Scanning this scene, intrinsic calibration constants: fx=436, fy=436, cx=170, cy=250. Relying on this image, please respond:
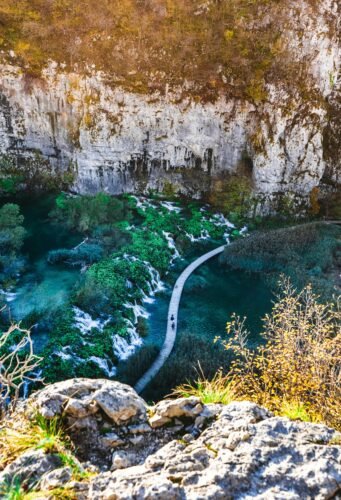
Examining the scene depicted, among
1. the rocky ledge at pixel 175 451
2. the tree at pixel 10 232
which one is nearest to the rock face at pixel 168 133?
the tree at pixel 10 232

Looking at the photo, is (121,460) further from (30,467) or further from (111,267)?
(111,267)

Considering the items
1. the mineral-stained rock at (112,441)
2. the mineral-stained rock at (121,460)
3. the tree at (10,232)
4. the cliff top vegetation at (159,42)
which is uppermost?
the cliff top vegetation at (159,42)

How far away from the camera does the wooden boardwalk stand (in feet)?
53.7

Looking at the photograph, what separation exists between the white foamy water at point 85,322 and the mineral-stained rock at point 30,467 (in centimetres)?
1381

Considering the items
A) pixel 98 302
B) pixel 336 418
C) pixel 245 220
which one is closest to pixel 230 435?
pixel 336 418

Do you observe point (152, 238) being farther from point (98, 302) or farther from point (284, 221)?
point (284, 221)

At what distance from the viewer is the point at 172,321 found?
19.6 metres

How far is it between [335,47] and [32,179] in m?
20.2

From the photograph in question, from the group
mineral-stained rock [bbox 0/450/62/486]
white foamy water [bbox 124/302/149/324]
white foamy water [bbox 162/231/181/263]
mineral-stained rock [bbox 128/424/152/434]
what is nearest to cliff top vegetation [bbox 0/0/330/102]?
white foamy water [bbox 162/231/181/263]

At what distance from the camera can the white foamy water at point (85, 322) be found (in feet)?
58.2

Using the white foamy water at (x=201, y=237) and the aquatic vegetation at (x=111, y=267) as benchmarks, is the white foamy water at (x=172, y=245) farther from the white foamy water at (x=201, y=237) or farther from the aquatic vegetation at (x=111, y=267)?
the white foamy water at (x=201, y=237)

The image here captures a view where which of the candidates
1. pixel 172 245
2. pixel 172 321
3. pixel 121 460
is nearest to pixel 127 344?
pixel 172 321

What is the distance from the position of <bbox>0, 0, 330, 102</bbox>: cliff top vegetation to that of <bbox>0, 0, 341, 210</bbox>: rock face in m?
0.72

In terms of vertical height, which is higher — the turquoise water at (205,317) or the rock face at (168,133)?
the rock face at (168,133)
